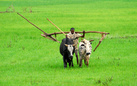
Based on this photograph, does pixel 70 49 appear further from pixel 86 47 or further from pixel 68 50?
pixel 86 47

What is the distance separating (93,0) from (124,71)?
6405cm

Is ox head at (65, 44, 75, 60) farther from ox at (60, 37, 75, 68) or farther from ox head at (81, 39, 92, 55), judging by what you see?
ox head at (81, 39, 92, 55)

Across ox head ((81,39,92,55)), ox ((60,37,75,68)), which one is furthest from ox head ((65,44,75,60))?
ox head ((81,39,92,55))

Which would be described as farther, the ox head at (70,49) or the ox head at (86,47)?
the ox head at (86,47)

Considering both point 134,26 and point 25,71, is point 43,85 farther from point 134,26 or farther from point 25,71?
point 134,26

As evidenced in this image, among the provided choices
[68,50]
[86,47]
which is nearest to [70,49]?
[68,50]

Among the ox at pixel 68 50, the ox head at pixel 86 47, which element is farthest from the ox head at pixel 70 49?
the ox head at pixel 86 47

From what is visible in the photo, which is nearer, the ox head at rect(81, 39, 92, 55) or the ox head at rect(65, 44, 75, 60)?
the ox head at rect(65, 44, 75, 60)

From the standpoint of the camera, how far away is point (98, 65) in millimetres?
15703

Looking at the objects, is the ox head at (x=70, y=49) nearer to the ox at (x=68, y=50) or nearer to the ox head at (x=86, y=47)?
the ox at (x=68, y=50)

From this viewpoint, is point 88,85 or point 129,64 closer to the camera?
point 88,85

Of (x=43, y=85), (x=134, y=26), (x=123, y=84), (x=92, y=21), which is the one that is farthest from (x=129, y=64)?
(x=92, y=21)

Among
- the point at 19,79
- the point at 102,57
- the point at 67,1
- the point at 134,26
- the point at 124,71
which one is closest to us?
the point at 19,79

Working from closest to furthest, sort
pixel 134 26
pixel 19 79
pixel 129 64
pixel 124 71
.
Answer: pixel 19 79 → pixel 124 71 → pixel 129 64 → pixel 134 26
